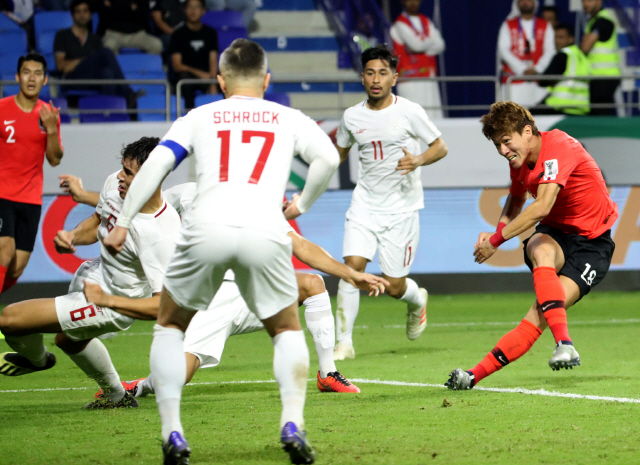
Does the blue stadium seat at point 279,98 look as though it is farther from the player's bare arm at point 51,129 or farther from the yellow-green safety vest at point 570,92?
the player's bare arm at point 51,129

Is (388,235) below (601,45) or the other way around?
below

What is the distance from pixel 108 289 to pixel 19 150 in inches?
136

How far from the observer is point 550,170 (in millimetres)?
5305

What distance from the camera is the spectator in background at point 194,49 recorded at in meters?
12.8

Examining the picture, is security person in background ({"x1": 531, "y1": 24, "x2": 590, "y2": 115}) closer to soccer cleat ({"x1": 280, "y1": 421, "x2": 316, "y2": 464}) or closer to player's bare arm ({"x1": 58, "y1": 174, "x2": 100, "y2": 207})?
player's bare arm ({"x1": 58, "y1": 174, "x2": 100, "y2": 207})

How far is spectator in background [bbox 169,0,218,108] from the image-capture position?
41.8 ft

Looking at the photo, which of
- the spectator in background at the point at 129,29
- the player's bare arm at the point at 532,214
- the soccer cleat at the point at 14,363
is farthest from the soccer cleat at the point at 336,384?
the spectator in background at the point at 129,29

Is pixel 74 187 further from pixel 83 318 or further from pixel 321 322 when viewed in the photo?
pixel 321 322

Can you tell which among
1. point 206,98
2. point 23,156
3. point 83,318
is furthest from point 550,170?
point 206,98

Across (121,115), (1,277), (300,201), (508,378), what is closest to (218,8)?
(121,115)

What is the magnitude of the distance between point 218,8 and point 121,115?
10.7ft

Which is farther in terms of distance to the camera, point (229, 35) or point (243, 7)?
point (243, 7)

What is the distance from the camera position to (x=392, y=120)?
24.8 feet

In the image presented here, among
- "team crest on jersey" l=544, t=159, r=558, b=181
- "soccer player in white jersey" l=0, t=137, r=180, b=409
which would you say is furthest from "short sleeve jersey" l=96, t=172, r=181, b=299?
"team crest on jersey" l=544, t=159, r=558, b=181
